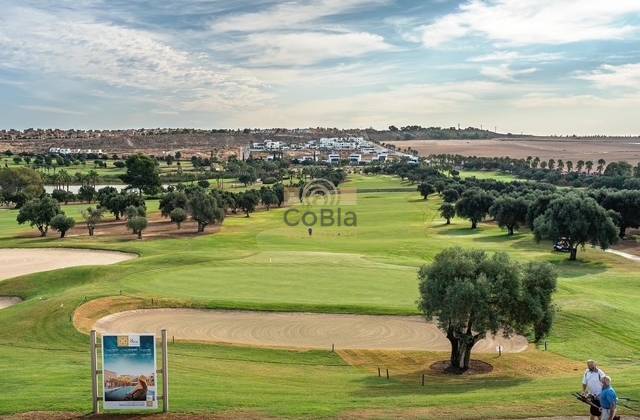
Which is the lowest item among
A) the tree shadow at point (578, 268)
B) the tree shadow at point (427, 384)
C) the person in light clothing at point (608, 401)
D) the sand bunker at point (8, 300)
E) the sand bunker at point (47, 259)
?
the sand bunker at point (8, 300)

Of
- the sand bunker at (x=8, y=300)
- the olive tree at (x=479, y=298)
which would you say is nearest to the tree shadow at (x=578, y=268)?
Answer: the olive tree at (x=479, y=298)

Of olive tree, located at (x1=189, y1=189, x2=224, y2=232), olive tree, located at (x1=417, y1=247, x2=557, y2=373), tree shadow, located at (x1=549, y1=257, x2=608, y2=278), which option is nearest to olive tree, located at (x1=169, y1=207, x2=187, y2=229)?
olive tree, located at (x1=189, y1=189, x2=224, y2=232)

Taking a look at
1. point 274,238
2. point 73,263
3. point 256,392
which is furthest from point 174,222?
point 256,392

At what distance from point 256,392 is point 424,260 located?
4701 centimetres

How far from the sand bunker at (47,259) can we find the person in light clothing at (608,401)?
181 feet

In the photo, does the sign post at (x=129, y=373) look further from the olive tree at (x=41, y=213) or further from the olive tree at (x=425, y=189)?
the olive tree at (x=425, y=189)

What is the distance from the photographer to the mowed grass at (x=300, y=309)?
20.0 metres

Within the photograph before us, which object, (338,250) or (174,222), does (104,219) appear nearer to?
(174,222)

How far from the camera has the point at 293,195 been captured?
153 metres

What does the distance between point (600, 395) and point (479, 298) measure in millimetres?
12896

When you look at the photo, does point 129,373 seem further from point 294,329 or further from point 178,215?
point 178,215

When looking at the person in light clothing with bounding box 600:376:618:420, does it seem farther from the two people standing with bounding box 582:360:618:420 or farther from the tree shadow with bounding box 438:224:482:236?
the tree shadow with bounding box 438:224:482:236

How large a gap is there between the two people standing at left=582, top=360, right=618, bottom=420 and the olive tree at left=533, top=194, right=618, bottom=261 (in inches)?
2237

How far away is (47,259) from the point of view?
6919 cm
